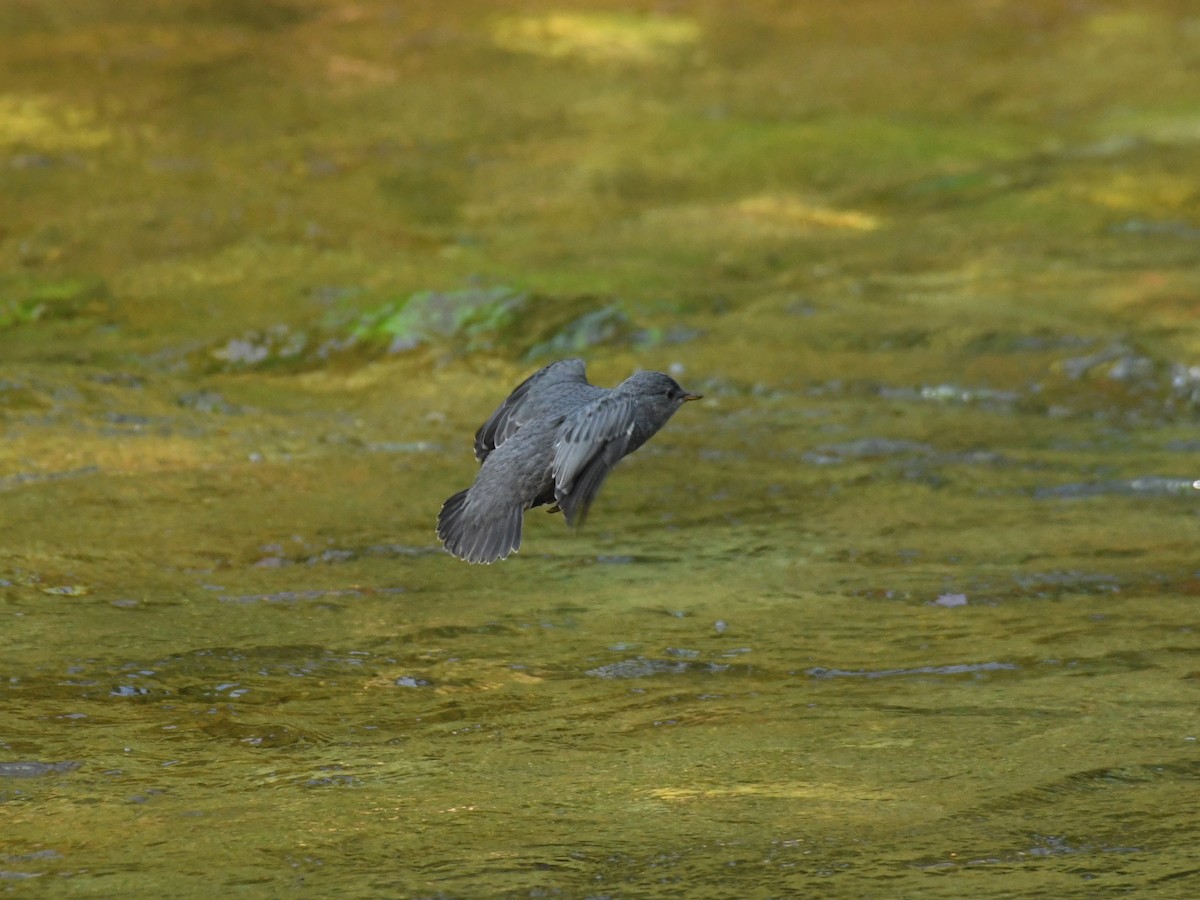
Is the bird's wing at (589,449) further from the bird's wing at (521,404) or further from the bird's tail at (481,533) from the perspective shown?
the bird's wing at (521,404)

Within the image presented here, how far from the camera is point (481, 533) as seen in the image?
547 centimetres

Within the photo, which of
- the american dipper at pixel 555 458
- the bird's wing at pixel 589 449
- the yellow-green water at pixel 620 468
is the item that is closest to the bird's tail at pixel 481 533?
the american dipper at pixel 555 458

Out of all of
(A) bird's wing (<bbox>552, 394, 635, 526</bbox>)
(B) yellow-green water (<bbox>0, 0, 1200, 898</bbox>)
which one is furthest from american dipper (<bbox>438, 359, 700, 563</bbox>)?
(B) yellow-green water (<bbox>0, 0, 1200, 898</bbox>)

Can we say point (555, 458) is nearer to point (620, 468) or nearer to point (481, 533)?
point (481, 533)

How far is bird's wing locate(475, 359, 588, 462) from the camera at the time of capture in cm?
595

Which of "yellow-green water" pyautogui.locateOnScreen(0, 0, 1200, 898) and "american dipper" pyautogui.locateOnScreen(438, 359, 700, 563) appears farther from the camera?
"american dipper" pyautogui.locateOnScreen(438, 359, 700, 563)


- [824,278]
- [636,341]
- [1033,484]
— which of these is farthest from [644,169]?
[1033,484]

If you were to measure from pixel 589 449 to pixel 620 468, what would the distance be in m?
3.02

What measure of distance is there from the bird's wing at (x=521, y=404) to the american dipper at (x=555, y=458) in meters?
0.03

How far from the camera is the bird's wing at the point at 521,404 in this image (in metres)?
5.95

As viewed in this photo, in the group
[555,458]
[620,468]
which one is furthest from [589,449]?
[620,468]

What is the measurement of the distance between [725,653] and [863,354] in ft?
14.8

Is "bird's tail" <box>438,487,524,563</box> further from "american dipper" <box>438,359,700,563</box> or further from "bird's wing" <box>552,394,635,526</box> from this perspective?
"bird's wing" <box>552,394,635,526</box>

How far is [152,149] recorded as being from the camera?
13375 mm
